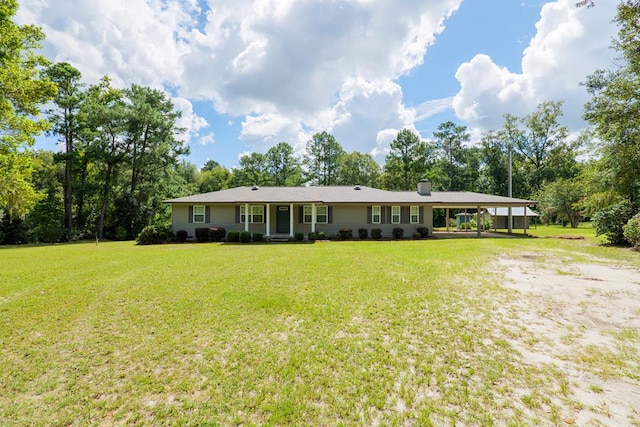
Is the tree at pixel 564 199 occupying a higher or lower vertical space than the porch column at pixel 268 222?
higher

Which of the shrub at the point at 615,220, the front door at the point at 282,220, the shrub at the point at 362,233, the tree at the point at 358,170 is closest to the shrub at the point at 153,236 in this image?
the front door at the point at 282,220

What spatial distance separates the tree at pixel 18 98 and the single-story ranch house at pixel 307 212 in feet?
23.7

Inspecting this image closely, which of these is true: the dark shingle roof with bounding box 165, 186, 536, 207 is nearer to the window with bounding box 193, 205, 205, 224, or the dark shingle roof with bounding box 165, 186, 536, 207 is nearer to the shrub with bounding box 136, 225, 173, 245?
the window with bounding box 193, 205, 205, 224

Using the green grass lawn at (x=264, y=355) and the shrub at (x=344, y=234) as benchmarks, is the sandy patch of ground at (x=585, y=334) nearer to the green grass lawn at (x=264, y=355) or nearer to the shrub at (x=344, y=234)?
the green grass lawn at (x=264, y=355)

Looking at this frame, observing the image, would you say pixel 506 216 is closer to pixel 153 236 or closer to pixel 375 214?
pixel 375 214

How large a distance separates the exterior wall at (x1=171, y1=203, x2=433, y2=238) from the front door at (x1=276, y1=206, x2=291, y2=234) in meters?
0.24

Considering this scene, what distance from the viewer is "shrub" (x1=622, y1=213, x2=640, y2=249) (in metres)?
11.9

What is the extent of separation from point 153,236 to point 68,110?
576 inches

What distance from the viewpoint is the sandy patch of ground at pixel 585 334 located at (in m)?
2.80

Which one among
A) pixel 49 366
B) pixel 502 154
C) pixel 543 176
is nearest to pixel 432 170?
pixel 502 154

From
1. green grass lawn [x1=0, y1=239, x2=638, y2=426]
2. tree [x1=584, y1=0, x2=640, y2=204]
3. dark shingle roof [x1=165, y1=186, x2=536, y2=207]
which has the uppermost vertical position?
tree [x1=584, y1=0, x2=640, y2=204]

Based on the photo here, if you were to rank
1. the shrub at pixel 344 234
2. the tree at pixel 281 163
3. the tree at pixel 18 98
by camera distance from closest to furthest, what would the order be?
the tree at pixel 18 98, the shrub at pixel 344 234, the tree at pixel 281 163

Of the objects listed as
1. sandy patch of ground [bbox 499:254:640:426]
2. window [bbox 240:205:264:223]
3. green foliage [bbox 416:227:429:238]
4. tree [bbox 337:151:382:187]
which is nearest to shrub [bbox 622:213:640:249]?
sandy patch of ground [bbox 499:254:640:426]

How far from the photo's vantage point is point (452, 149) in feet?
152
